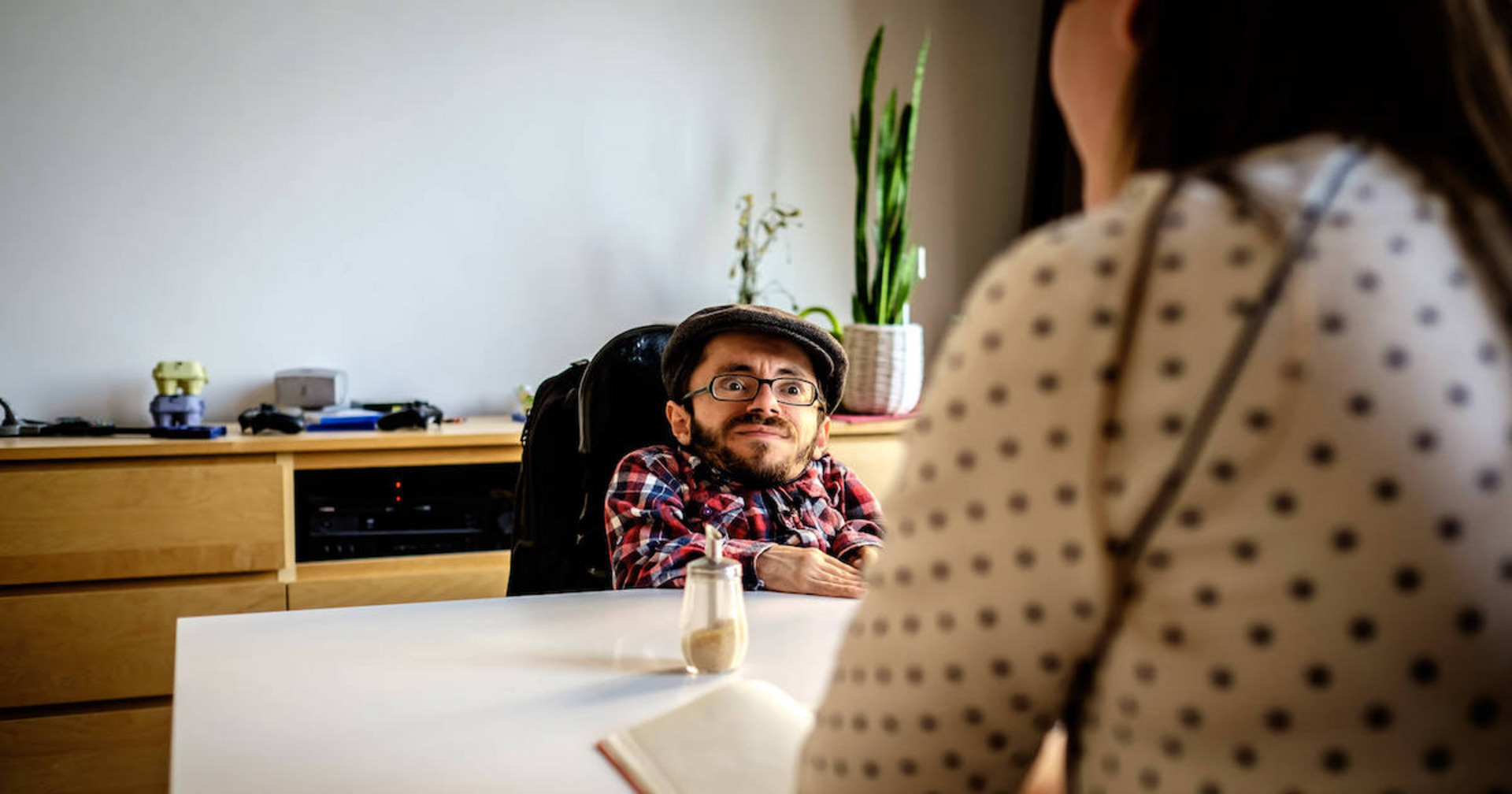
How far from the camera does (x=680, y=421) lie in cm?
189

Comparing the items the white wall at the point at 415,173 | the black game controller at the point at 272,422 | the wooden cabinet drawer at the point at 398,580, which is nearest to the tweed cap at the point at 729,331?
the wooden cabinet drawer at the point at 398,580

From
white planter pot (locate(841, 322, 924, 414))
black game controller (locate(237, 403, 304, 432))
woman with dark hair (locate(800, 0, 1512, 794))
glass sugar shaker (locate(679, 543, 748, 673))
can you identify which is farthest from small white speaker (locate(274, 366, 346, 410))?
woman with dark hair (locate(800, 0, 1512, 794))

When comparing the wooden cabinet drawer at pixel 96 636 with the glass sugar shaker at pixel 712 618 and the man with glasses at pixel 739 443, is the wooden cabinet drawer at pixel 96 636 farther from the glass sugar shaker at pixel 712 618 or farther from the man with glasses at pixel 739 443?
the glass sugar shaker at pixel 712 618

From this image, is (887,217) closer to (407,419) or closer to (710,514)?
(407,419)

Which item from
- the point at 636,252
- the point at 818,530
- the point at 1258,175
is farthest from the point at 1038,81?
the point at 1258,175

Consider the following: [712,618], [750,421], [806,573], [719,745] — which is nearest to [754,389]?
[750,421]

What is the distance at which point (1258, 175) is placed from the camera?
462mm

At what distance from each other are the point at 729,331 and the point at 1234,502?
A: 147 centimetres

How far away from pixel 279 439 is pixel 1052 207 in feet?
8.50

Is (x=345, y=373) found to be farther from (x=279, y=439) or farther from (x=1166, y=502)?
(x=1166, y=502)

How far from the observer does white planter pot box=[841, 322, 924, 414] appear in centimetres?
316

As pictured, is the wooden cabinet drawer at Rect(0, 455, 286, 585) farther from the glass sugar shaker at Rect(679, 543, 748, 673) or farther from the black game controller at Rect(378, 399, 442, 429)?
the glass sugar shaker at Rect(679, 543, 748, 673)

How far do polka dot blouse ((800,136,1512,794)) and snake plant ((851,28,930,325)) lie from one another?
2.77 metres

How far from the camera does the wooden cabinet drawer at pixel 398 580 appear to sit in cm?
253
